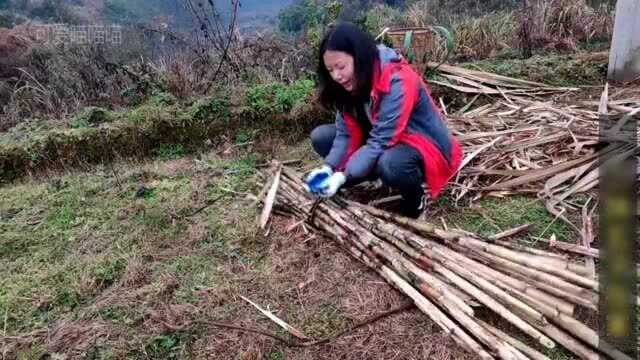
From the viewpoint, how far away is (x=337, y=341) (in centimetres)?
212

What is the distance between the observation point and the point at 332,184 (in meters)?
2.72

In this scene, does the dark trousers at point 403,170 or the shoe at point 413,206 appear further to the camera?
the shoe at point 413,206

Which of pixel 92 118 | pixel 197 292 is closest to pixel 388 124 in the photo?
pixel 197 292

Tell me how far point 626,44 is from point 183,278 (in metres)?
4.47

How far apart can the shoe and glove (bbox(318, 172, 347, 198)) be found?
0.38m

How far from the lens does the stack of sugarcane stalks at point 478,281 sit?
→ 1846 millimetres

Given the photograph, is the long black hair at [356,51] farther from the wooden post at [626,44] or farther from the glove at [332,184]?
the wooden post at [626,44]

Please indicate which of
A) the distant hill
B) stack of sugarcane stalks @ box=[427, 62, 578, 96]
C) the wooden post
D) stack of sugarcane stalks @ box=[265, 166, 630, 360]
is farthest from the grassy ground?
the distant hill

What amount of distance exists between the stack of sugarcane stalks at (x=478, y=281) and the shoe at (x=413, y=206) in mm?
163

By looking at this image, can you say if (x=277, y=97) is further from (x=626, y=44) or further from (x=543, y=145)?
(x=626, y=44)

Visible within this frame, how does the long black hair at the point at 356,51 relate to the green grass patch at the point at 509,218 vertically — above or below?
above

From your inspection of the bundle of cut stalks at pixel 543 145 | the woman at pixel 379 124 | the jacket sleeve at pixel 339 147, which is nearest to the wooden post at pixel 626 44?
the bundle of cut stalks at pixel 543 145
